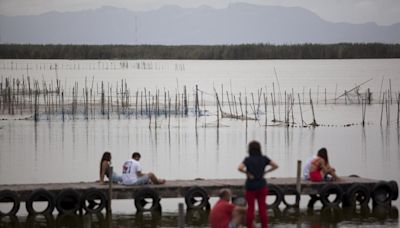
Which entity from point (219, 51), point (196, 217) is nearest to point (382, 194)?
point (196, 217)

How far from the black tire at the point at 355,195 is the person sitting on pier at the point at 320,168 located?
0.54m

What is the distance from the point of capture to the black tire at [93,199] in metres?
25.3

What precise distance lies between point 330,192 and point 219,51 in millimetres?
126863

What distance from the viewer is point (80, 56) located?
132m

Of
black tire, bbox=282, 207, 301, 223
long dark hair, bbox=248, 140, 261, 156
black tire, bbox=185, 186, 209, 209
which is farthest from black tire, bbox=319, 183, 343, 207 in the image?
long dark hair, bbox=248, 140, 261, 156

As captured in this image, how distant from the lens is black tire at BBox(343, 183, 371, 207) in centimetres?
2653

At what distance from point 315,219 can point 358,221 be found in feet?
3.32

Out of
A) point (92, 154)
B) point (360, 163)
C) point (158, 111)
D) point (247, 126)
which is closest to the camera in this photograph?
point (360, 163)

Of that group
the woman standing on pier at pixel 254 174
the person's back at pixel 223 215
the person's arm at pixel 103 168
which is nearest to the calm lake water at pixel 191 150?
the person's arm at pixel 103 168

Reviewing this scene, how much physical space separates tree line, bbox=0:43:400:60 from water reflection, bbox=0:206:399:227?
10262 cm

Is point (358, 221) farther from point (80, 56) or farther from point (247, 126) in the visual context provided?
point (80, 56)

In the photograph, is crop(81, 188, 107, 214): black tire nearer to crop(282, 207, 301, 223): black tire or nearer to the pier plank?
the pier plank

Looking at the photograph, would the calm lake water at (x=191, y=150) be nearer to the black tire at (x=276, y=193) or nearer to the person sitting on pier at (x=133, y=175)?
the black tire at (x=276, y=193)

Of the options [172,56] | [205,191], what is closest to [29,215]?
[205,191]
